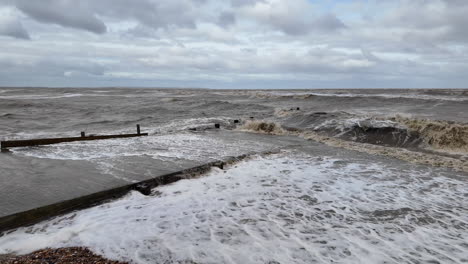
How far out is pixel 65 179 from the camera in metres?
5.74

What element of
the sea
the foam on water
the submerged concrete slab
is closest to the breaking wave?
the sea

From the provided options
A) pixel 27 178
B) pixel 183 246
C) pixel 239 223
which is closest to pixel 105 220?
pixel 183 246

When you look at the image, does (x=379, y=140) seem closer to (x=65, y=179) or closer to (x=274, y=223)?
(x=274, y=223)

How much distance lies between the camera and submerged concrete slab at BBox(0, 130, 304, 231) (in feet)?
14.8

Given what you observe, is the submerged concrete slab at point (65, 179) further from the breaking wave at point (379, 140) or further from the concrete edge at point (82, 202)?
the breaking wave at point (379, 140)

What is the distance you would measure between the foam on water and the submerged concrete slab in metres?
0.27

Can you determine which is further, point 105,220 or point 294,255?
point 105,220

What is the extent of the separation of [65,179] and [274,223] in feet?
12.5

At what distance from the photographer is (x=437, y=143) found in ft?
37.0

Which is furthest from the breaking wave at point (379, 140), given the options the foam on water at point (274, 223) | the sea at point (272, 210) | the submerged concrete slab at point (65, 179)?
the submerged concrete slab at point (65, 179)

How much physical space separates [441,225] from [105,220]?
15.4ft

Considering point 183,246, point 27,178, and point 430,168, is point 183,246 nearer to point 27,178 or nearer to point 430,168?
point 27,178

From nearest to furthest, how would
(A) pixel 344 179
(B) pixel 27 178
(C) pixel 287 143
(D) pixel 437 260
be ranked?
(D) pixel 437 260 → (B) pixel 27 178 → (A) pixel 344 179 → (C) pixel 287 143

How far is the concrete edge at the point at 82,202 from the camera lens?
4.18 metres
